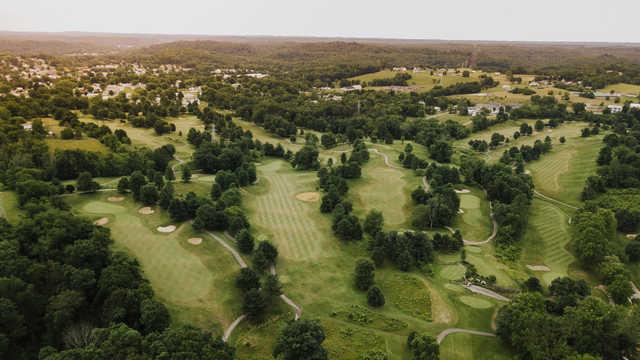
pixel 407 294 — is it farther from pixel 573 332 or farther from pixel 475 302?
pixel 573 332

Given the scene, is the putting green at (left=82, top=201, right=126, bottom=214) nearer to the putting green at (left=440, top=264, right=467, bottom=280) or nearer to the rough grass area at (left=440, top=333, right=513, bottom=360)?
the putting green at (left=440, top=264, right=467, bottom=280)

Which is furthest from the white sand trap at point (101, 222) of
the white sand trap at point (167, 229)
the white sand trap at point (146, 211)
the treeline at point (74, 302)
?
the treeline at point (74, 302)

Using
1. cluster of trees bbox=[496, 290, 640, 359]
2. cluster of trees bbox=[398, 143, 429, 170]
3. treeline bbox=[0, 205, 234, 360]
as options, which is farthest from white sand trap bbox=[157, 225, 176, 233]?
cluster of trees bbox=[398, 143, 429, 170]

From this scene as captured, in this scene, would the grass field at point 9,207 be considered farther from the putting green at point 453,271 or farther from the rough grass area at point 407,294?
the putting green at point 453,271

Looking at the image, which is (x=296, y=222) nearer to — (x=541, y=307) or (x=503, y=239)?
(x=503, y=239)

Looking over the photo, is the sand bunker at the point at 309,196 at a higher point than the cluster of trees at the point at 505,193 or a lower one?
lower

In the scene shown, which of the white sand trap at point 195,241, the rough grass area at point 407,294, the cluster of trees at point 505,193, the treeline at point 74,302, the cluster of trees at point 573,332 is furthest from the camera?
the cluster of trees at point 505,193
